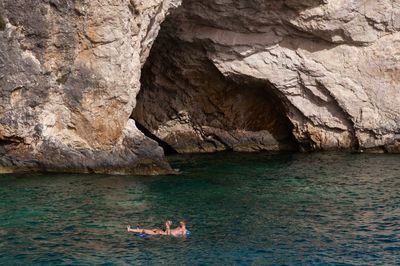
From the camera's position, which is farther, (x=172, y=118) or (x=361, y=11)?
(x=172, y=118)

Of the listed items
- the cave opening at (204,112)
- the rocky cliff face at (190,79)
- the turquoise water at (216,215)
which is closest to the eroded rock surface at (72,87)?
the rocky cliff face at (190,79)

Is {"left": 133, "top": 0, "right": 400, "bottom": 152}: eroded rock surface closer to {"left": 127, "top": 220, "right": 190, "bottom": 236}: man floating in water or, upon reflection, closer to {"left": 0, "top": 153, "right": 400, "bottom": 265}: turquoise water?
{"left": 0, "top": 153, "right": 400, "bottom": 265}: turquoise water

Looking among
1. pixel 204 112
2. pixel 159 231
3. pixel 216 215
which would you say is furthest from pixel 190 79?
pixel 159 231

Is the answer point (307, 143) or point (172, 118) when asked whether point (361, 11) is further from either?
point (172, 118)

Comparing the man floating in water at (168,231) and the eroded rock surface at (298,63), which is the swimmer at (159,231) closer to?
the man floating in water at (168,231)

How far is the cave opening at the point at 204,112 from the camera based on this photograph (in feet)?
118

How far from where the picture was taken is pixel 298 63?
110 feet

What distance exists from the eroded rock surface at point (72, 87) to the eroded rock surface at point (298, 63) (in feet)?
17.8

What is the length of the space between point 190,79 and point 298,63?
570cm

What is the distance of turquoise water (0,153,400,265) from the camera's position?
58.0 feet

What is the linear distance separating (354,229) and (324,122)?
15.1 meters

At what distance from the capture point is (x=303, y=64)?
33.4 m

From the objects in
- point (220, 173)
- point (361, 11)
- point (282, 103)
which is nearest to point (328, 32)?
point (361, 11)

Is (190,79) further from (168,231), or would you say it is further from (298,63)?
→ (168,231)
